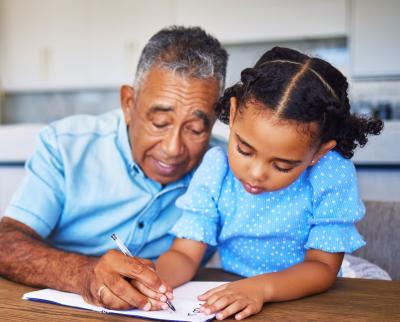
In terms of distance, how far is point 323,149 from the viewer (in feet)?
3.48

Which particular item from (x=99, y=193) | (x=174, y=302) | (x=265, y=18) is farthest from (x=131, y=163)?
(x=265, y=18)

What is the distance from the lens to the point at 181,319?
2.71 feet

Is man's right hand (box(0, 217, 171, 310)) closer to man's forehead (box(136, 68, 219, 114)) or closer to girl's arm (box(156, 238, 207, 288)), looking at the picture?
girl's arm (box(156, 238, 207, 288))

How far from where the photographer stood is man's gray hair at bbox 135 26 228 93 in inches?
54.3

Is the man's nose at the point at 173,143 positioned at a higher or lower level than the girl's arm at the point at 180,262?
higher

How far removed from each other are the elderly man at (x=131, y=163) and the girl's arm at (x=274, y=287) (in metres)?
0.45

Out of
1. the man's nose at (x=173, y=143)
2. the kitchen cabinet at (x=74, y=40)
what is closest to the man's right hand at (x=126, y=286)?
the man's nose at (x=173, y=143)

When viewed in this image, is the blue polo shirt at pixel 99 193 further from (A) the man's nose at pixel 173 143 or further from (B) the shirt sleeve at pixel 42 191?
(A) the man's nose at pixel 173 143

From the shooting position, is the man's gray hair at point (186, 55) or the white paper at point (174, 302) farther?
the man's gray hair at point (186, 55)

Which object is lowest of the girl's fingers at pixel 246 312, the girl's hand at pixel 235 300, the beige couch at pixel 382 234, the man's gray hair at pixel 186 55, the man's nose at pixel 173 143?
the beige couch at pixel 382 234

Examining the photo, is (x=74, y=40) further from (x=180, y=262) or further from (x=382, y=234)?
(x=180, y=262)

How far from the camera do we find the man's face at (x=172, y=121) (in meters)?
1.35

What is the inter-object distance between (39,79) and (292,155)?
16.0 ft

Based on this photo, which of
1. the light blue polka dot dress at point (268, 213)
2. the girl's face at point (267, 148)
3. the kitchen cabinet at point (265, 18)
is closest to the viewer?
the girl's face at point (267, 148)
